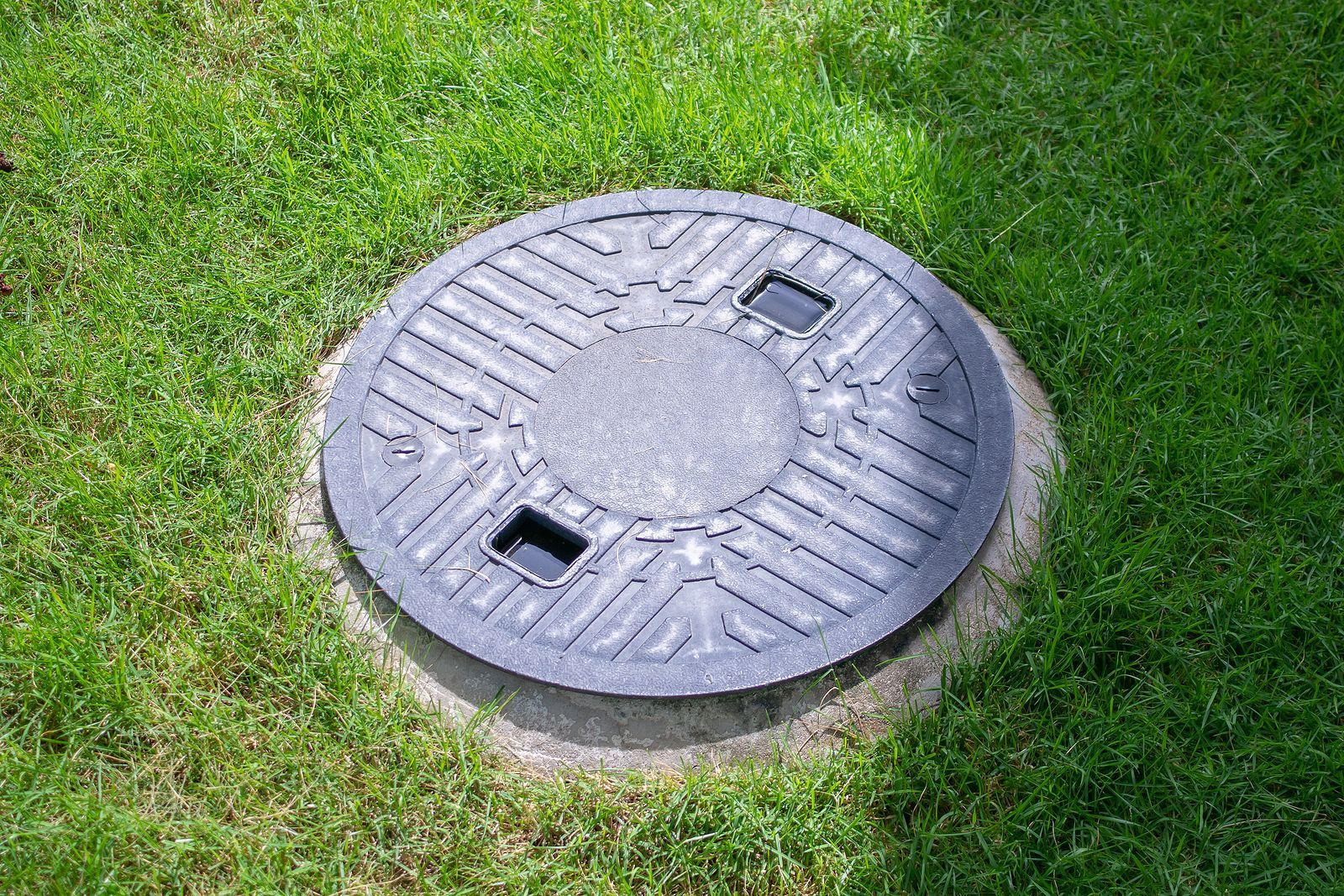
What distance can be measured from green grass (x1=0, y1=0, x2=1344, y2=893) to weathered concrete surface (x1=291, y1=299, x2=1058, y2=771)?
0.17 feet

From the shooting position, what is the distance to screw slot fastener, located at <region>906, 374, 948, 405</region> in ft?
7.61

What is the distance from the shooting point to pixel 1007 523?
2229 mm

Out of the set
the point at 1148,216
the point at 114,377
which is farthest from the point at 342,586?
the point at 1148,216

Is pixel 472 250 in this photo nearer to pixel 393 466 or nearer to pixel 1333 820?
pixel 393 466

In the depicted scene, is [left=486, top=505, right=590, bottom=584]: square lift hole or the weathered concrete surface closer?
the weathered concrete surface

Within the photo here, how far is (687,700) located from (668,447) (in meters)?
0.50

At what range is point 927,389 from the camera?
7.66 ft

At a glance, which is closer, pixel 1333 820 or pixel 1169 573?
pixel 1333 820

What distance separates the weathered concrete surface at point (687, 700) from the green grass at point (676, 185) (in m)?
0.05

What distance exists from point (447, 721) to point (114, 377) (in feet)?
3.67

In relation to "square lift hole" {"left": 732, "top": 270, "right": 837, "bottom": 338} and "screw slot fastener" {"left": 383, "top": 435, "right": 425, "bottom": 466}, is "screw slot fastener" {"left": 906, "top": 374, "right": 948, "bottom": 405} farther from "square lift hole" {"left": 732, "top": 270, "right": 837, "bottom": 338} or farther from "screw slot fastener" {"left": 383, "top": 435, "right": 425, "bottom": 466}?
"screw slot fastener" {"left": 383, "top": 435, "right": 425, "bottom": 466}

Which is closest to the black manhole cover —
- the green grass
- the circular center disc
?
the circular center disc

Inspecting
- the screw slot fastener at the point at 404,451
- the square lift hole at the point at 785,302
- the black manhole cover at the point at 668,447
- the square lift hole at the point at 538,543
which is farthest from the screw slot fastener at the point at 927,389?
the screw slot fastener at the point at 404,451

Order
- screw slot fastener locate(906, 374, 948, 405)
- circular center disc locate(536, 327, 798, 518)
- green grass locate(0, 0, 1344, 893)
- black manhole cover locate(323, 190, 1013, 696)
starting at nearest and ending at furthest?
green grass locate(0, 0, 1344, 893) → black manhole cover locate(323, 190, 1013, 696) → circular center disc locate(536, 327, 798, 518) → screw slot fastener locate(906, 374, 948, 405)
